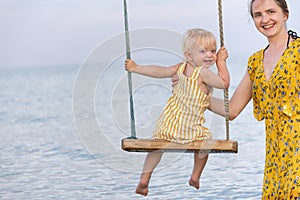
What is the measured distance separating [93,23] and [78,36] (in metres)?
1.71

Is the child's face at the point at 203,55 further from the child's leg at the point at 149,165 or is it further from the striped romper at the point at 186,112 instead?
the child's leg at the point at 149,165

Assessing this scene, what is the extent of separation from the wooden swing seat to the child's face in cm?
31

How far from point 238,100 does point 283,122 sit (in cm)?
30

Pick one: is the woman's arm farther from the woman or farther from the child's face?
the child's face

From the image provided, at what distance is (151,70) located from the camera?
10.3 ft

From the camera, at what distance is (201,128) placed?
3.12m

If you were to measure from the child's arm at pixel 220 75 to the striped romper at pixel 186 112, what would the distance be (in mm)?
50

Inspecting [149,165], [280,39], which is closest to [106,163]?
[149,165]

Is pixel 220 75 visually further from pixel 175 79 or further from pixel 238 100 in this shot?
pixel 175 79

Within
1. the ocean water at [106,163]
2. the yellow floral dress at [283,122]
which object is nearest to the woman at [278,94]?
the yellow floral dress at [283,122]

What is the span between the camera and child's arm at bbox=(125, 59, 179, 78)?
311cm

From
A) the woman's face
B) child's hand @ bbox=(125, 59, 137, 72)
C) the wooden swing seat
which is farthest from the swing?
the woman's face

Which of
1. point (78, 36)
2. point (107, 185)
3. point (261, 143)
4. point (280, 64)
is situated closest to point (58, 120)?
point (261, 143)

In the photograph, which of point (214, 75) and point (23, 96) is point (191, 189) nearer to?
point (214, 75)
